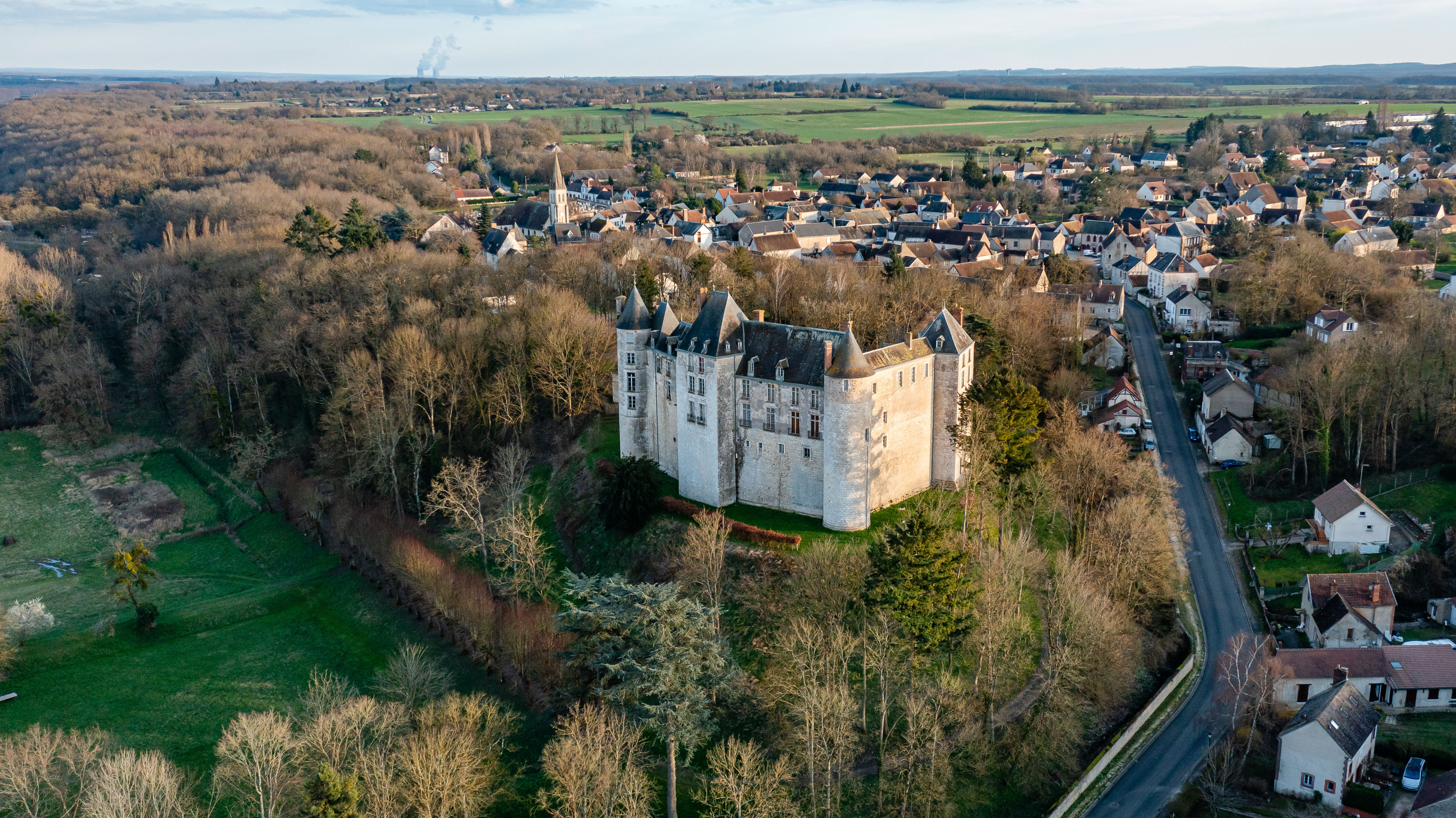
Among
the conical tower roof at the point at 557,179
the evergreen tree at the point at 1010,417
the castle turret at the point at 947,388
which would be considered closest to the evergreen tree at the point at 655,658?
the evergreen tree at the point at 1010,417

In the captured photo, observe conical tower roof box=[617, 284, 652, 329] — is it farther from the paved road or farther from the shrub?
the paved road

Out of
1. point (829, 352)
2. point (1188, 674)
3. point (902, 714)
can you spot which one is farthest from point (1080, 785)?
point (829, 352)

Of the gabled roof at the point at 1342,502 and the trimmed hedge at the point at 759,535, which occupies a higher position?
the trimmed hedge at the point at 759,535

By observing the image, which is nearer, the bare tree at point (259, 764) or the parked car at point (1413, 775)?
the bare tree at point (259, 764)

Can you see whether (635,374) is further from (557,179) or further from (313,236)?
(557,179)

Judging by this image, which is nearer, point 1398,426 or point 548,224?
point 1398,426

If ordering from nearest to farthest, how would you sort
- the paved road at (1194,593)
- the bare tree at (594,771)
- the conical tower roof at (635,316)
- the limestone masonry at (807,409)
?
the bare tree at (594,771) → the paved road at (1194,593) → the limestone masonry at (807,409) → the conical tower roof at (635,316)

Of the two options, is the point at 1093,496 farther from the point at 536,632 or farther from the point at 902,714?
the point at 536,632

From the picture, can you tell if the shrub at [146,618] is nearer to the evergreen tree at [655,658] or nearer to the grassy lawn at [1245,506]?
the evergreen tree at [655,658]
